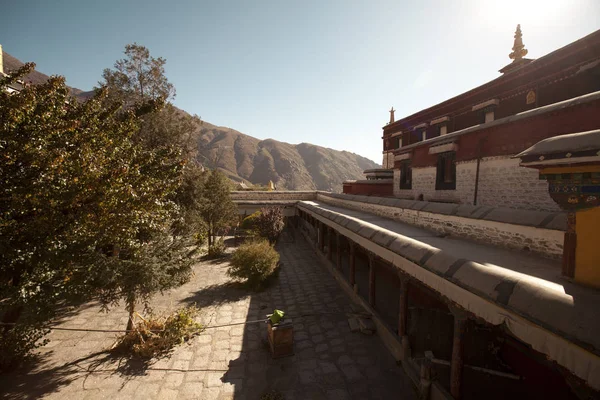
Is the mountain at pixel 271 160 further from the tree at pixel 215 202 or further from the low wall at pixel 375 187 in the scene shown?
the tree at pixel 215 202

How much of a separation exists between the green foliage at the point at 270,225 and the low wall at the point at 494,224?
9838mm

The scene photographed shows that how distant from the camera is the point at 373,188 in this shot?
738 inches

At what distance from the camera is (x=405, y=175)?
1519cm

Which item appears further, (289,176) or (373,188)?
(289,176)

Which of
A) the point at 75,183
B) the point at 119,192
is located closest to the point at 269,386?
the point at 119,192

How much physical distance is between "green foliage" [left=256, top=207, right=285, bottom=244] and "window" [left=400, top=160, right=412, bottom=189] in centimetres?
868

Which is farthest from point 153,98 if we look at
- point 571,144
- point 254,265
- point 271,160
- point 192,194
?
point 271,160

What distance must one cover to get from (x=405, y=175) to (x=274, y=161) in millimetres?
103421

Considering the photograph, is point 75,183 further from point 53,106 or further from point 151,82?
point 151,82

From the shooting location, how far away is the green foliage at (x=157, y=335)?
6.79m

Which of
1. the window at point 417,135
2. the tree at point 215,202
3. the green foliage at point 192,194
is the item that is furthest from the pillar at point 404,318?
the window at point 417,135

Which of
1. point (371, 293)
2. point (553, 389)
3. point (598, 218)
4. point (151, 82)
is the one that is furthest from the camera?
point (151, 82)

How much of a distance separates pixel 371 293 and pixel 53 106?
9485mm

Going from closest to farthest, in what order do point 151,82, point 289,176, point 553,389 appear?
point 553,389
point 151,82
point 289,176
